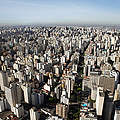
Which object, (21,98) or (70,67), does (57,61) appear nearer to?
(70,67)

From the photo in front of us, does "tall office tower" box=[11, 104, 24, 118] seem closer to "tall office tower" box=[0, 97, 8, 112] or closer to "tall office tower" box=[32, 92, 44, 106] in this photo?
"tall office tower" box=[0, 97, 8, 112]

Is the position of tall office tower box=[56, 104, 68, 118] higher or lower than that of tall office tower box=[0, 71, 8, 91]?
lower

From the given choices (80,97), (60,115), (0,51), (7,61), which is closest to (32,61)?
(7,61)

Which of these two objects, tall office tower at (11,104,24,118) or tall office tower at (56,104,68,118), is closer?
tall office tower at (56,104,68,118)

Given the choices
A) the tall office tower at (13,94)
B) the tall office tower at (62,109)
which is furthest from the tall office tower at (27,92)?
the tall office tower at (62,109)

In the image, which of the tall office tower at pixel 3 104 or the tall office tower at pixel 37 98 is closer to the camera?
the tall office tower at pixel 3 104

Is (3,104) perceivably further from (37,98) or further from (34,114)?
(34,114)

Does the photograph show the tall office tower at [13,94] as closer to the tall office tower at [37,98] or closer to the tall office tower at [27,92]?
the tall office tower at [27,92]

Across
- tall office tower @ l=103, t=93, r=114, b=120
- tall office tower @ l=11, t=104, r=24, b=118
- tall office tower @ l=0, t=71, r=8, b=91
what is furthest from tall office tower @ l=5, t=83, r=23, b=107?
tall office tower @ l=103, t=93, r=114, b=120
